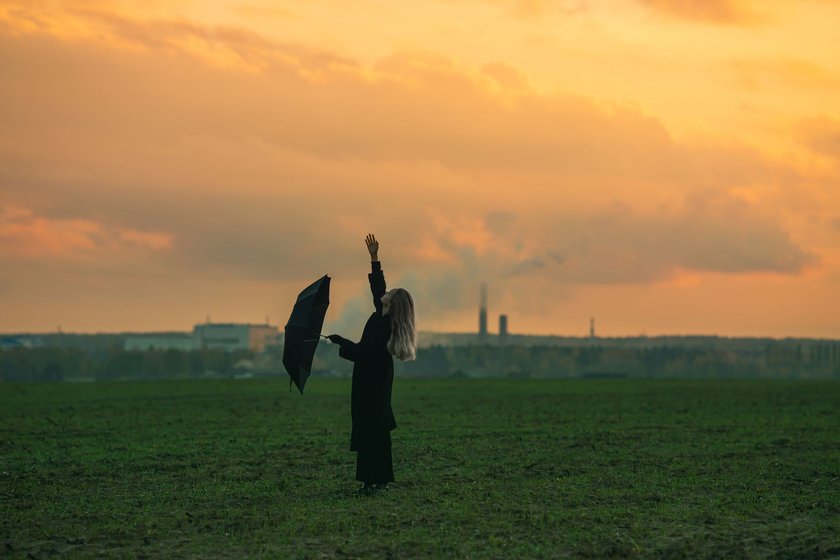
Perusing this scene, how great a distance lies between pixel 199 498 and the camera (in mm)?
15531

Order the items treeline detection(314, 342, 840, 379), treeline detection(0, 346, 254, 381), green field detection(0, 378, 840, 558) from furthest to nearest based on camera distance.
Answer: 1. treeline detection(314, 342, 840, 379)
2. treeline detection(0, 346, 254, 381)
3. green field detection(0, 378, 840, 558)

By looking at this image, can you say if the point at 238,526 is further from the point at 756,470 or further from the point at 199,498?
the point at 756,470

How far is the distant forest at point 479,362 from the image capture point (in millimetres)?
150500

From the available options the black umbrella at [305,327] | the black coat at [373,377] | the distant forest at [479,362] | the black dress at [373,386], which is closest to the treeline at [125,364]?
the distant forest at [479,362]

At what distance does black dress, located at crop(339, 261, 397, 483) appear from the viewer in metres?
15.2

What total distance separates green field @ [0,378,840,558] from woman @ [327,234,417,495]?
525 millimetres

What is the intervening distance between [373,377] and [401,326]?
82 centimetres

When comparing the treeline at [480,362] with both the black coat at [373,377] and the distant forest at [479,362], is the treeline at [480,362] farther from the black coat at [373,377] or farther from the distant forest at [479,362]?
the black coat at [373,377]

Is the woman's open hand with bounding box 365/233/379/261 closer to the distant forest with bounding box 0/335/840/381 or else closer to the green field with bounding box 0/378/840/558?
the green field with bounding box 0/378/840/558

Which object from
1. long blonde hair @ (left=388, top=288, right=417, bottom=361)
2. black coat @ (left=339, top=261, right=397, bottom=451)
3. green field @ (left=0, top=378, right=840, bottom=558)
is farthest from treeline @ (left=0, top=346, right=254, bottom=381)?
long blonde hair @ (left=388, top=288, right=417, bottom=361)

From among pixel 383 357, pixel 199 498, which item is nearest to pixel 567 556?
pixel 383 357

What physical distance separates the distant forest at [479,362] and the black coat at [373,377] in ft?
404

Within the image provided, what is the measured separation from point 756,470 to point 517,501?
19.0ft

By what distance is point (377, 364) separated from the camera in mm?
15273
